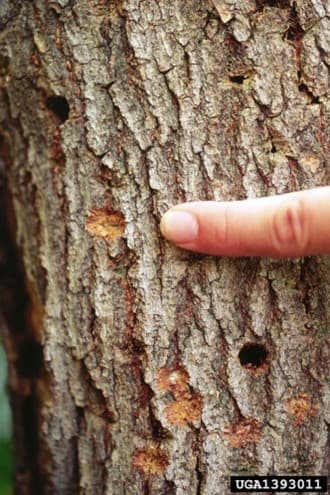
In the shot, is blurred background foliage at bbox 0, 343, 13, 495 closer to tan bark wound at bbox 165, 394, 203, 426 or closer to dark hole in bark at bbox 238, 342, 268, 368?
tan bark wound at bbox 165, 394, 203, 426

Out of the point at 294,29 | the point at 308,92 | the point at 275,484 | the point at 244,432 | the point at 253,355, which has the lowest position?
the point at 275,484

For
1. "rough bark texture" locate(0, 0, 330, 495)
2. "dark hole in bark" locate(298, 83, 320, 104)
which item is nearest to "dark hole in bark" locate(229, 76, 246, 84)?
"rough bark texture" locate(0, 0, 330, 495)

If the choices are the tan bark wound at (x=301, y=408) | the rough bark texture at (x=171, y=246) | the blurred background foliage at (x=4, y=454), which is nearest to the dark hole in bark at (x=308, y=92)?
the rough bark texture at (x=171, y=246)

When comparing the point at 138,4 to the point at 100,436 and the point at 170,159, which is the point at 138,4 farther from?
A: the point at 100,436

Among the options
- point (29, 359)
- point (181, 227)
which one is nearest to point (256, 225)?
point (181, 227)

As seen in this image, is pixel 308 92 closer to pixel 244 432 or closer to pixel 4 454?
pixel 244 432

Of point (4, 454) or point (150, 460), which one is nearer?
point (150, 460)

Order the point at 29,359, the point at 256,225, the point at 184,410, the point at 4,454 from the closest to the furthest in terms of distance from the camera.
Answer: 1. the point at 256,225
2. the point at 184,410
3. the point at 29,359
4. the point at 4,454
